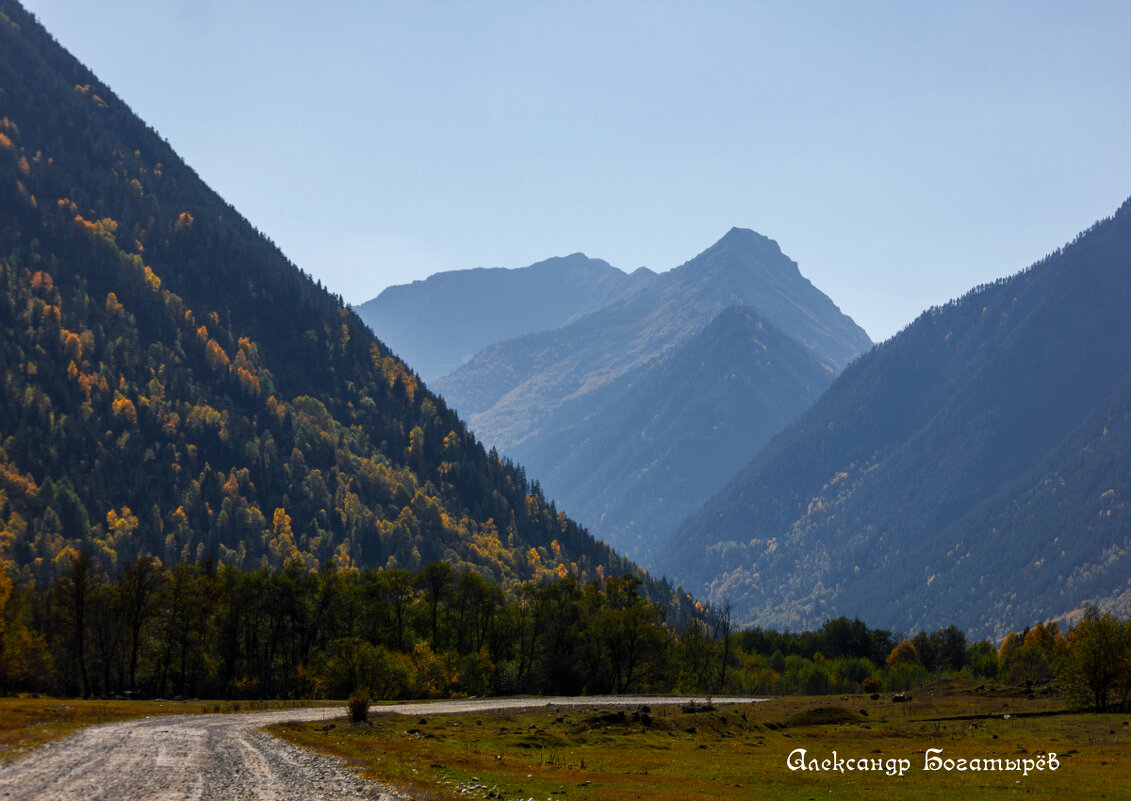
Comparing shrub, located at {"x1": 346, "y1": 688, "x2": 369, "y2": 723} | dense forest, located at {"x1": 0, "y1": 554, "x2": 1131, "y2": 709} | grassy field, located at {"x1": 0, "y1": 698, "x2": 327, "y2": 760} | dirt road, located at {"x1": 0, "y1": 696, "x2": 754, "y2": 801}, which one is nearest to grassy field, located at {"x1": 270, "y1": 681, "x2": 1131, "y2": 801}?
shrub, located at {"x1": 346, "y1": 688, "x2": 369, "y2": 723}

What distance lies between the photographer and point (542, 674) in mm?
148750

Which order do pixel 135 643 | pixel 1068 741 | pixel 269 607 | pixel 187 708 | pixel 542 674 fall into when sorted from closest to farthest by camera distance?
pixel 1068 741 < pixel 187 708 < pixel 135 643 < pixel 269 607 < pixel 542 674

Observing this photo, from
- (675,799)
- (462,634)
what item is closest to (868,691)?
(462,634)

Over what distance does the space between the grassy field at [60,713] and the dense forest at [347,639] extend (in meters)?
22.2

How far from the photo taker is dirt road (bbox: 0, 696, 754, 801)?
148 ft

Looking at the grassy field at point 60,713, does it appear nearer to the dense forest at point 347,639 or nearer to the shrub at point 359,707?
the shrub at point 359,707

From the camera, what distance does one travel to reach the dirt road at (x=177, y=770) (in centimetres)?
4519

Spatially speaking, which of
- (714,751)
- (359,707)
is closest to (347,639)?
(359,707)

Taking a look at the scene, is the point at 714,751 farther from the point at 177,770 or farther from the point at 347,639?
the point at 347,639

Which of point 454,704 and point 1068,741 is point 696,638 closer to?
point 454,704

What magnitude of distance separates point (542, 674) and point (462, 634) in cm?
1642

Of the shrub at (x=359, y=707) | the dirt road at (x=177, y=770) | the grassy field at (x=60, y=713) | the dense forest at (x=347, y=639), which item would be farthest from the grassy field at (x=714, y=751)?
the dense forest at (x=347, y=639)

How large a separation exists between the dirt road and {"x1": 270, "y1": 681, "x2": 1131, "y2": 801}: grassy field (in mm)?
3166

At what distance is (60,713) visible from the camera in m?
76.1
